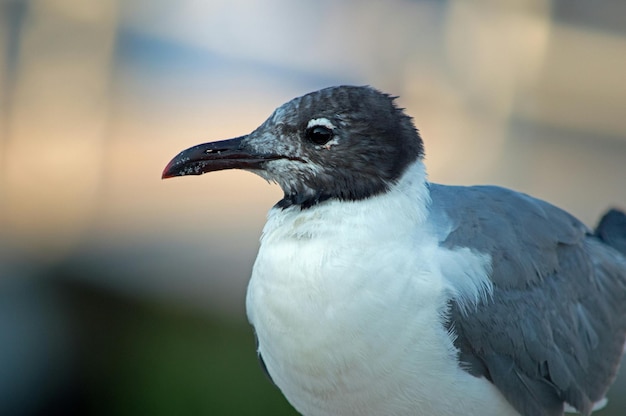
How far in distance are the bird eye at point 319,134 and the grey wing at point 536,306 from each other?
0.29 metres

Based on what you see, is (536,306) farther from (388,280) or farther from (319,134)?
(319,134)

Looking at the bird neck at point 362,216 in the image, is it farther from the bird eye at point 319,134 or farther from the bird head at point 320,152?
the bird eye at point 319,134

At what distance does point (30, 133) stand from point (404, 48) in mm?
1948

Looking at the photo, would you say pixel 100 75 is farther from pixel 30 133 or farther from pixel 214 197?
pixel 214 197

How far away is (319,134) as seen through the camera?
2012 millimetres

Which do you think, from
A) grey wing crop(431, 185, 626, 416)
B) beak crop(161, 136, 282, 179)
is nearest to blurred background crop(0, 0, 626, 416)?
grey wing crop(431, 185, 626, 416)

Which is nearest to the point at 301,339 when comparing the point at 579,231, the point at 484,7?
the point at 579,231

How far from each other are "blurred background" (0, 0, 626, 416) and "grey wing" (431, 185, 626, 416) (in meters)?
1.90

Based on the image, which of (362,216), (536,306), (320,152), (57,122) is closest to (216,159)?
(320,152)

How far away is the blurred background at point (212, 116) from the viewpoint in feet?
14.2

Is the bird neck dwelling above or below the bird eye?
below

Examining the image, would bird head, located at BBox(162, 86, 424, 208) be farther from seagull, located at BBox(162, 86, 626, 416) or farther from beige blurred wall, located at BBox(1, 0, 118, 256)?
beige blurred wall, located at BBox(1, 0, 118, 256)

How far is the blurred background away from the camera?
14.2ft

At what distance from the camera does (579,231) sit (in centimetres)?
236
